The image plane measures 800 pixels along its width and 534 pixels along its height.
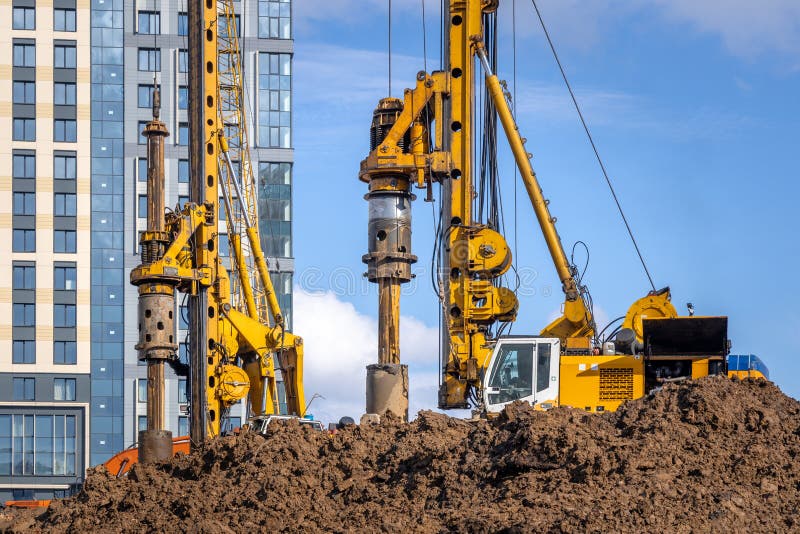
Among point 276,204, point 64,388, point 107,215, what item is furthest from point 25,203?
point 276,204

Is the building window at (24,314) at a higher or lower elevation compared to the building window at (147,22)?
lower

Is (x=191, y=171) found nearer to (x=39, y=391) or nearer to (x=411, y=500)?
(x=411, y=500)

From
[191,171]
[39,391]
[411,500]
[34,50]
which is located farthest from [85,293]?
[411,500]

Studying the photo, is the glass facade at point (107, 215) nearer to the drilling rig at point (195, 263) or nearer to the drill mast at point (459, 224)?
the drilling rig at point (195, 263)

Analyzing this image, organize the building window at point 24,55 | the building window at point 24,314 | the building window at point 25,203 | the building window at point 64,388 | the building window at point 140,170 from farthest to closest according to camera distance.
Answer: the building window at point 140,170
the building window at point 24,55
the building window at point 25,203
the building window at point 24,314
the building window at point 64,388

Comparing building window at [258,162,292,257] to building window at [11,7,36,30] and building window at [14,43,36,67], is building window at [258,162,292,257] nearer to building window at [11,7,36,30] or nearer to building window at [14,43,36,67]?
building window at [14,43,36,67]

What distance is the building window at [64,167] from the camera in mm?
78875

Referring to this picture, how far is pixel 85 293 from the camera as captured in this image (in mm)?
77562

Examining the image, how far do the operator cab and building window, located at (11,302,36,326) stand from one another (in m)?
57.9

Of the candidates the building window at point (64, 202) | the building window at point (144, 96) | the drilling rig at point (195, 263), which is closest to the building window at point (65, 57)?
the building window at point (144, 96)

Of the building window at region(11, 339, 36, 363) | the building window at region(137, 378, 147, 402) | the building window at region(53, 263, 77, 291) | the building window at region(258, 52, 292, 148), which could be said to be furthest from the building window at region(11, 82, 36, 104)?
the building window at region(137, 378, 147, 402)

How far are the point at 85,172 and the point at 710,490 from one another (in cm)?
6697

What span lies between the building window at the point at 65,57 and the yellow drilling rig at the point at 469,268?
52166mm

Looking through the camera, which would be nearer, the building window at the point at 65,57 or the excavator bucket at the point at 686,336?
the excavator bucket at the point at 686,336
